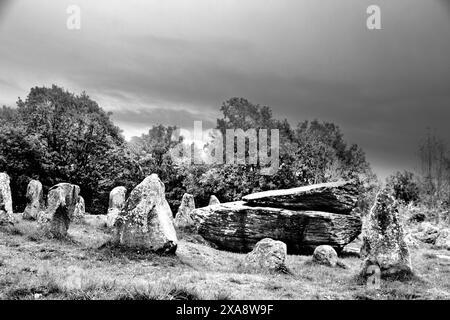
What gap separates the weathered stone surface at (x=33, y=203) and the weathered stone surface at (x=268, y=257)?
16474mm

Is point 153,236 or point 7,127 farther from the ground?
point 7,127

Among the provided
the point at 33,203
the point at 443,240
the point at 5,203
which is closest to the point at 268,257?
the point at 5,203

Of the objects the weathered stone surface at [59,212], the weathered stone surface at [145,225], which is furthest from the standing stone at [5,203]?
the weathered stone surface at [145,225]

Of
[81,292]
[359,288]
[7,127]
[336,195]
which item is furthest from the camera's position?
[7,127]

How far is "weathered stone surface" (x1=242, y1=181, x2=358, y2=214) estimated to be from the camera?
2411 cm

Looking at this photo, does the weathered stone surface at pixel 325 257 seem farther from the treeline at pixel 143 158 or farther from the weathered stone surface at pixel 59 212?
the treeline at pixel 143 158

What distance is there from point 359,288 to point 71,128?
45846 mm

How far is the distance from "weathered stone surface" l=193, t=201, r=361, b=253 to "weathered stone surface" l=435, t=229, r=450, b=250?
25.9 ft

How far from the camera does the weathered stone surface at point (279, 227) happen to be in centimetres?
2352

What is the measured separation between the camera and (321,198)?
79.3ft

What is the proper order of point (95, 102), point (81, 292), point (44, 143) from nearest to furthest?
point (81, 292), point (44, 143), point (95, 102)

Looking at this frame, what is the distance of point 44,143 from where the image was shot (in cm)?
4672
